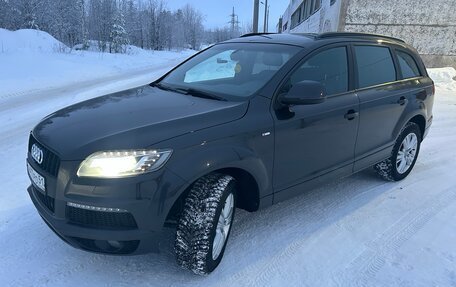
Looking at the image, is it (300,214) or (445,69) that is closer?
(300,214)

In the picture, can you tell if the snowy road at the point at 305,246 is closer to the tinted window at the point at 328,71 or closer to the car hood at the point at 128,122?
the car hood at the point at 128,122

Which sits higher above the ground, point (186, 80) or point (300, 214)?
point (186, 80)

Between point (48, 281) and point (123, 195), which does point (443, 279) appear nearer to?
point (123, 195)

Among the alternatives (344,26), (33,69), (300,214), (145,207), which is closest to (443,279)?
(300,214)

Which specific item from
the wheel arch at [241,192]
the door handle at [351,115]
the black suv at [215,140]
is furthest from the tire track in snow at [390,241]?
the door handle at [351,115]

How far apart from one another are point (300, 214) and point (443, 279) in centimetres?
132

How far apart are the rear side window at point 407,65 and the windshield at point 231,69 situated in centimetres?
186

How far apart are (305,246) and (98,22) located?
42.2 metres

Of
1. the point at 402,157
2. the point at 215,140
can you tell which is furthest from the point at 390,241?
the point at 215,140

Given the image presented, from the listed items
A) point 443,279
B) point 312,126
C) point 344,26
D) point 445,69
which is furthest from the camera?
point 344,26

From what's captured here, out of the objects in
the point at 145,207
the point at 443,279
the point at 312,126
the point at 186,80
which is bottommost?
the point at 443,279

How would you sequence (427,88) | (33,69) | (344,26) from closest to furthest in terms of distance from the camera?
(427,88) → (33,69) → (344,26)

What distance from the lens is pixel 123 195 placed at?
232cm

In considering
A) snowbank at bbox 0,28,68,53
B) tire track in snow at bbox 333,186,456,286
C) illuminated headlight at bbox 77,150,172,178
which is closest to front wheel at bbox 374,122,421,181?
tire track in snow at bbox 333,186,456,286
